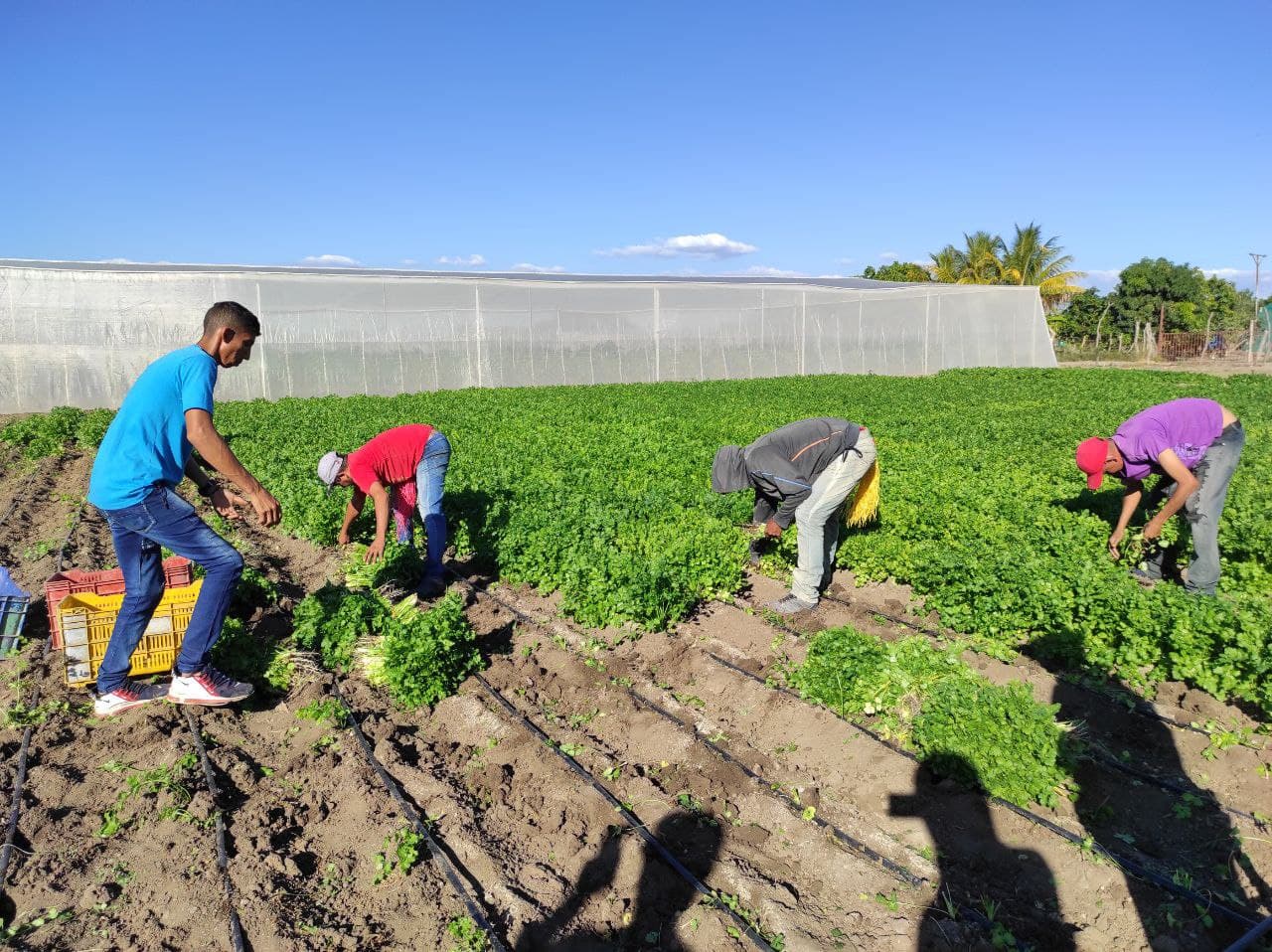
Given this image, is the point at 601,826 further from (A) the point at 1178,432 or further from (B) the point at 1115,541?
(A) the point at 1178,432

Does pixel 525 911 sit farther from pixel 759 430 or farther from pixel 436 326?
pixel 436 326

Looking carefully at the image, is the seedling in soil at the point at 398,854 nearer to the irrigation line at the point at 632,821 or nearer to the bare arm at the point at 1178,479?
the irrigation line at the point at 632,821

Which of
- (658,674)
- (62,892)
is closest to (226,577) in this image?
(62,892)

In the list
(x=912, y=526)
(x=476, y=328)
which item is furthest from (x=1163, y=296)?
(x=912, y=526)

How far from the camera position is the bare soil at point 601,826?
3.15m

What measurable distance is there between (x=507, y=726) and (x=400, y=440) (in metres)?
2.78

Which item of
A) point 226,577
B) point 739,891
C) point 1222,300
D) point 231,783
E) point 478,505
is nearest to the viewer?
point 739,891

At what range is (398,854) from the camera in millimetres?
3500

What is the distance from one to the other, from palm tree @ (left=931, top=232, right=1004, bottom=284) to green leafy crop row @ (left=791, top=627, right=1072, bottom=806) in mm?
51041

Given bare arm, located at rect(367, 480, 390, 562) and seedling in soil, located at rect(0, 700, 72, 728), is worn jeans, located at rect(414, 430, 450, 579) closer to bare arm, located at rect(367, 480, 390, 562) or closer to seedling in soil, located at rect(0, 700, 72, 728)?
bare arm, located at rect(367, 480, 390, 562)

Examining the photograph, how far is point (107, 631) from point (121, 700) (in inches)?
21.8

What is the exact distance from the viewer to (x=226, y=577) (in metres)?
4.41

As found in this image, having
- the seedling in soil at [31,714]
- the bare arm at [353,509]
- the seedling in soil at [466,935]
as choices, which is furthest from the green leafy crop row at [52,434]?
the seedling in soil at [466,935]

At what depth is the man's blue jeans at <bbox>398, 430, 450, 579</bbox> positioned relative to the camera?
6637 mm
